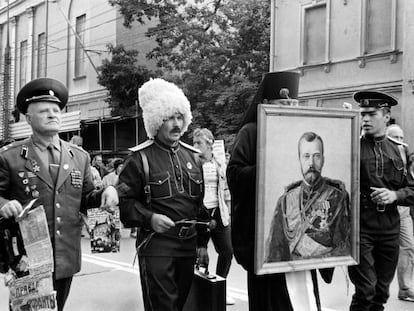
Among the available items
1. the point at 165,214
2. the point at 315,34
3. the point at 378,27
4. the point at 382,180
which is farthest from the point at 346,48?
the point at 165,214

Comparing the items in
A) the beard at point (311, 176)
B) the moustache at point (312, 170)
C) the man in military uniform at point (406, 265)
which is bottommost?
the man in military uniform at point (406, 265)

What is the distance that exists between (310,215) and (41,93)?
1819 millimetres

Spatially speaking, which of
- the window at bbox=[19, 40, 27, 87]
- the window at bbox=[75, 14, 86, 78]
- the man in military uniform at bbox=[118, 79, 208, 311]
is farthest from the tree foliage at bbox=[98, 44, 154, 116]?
the man in military uniform at bbox=[118, 79, 208, 311]

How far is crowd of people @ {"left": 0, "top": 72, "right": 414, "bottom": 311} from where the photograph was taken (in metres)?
3.62

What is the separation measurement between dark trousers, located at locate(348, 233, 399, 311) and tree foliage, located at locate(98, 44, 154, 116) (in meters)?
19.3

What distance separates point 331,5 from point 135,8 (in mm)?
7932

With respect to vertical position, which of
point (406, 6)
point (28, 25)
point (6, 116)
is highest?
point (28, 25)

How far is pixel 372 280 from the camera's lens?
14.9 feet

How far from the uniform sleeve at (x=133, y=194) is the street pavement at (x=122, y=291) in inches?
90.0

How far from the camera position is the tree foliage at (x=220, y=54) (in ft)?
64.7

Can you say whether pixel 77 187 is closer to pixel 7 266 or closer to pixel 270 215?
pixel 7 266

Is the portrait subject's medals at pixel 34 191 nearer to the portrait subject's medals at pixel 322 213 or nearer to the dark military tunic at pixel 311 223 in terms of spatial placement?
the dark military tunic at pixel 311 223

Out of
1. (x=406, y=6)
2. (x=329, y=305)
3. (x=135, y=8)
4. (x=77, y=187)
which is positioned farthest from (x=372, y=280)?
(x=135, y=8)

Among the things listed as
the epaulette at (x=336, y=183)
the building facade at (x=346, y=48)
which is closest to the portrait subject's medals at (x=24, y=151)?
the epaulette at (x=336, y=183)
